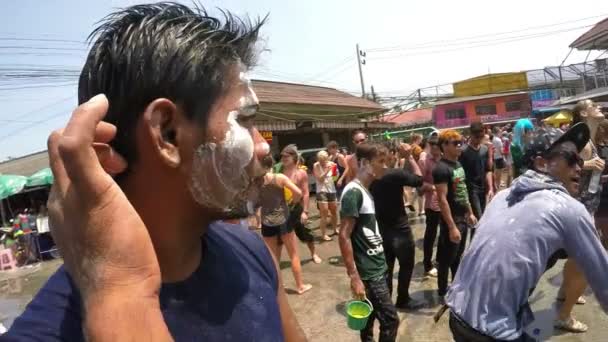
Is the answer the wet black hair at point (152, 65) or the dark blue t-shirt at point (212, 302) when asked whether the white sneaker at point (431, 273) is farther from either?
the wet black hair at point (152, 65)

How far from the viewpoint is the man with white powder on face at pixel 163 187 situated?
28.8 inches

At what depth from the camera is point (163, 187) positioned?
1062mm

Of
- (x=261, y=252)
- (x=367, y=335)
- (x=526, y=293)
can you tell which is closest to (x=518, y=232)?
(x=526, y=293)

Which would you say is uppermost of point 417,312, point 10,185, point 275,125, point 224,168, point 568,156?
point 275,125

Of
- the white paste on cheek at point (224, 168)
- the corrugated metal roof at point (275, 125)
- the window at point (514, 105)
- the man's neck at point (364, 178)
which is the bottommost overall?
the man's neck at point (364, 178)

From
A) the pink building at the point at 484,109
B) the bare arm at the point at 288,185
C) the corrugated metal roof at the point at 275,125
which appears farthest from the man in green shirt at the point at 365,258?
the pink building at the point at 484,109

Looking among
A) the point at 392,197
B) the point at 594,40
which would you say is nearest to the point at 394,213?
the point at 392,197

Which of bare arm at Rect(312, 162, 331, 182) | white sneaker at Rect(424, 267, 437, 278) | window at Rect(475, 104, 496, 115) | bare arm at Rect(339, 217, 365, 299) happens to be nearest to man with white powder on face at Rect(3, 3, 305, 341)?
bare arm at Rect(339, 217, 365, 299)

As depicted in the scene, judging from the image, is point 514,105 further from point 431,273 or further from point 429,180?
point 431,273

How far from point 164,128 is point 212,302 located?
47cm

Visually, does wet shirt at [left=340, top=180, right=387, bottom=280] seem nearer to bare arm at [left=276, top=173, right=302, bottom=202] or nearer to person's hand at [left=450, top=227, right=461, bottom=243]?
person's hand at [left=450, top=227, right=461, bottom=243]

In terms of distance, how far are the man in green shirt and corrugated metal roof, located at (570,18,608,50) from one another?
1002 inches

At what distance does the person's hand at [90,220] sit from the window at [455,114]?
4152 centimetres

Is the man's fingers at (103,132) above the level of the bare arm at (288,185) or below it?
above
